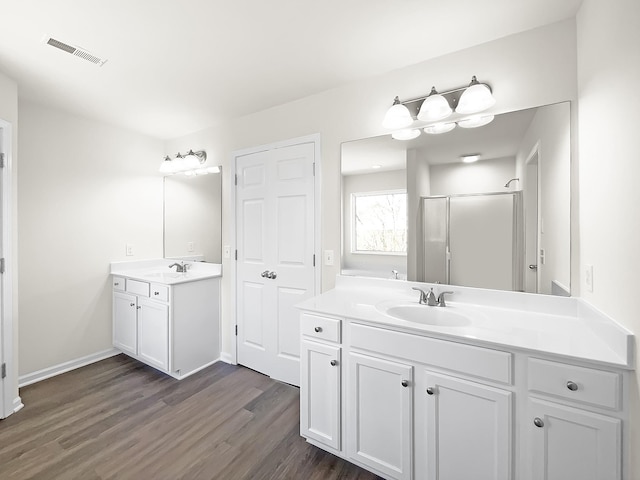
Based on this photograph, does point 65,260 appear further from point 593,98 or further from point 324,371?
point 593,98

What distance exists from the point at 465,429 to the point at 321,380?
29.6 inches

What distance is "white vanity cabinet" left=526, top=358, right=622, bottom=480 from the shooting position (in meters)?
1.01

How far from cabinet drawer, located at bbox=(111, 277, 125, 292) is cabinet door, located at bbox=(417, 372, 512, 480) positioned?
296 centimetres

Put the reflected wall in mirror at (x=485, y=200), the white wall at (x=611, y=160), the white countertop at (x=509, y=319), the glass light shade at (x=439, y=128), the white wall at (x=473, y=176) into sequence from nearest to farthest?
1. the white wall at (x=611, y=160)
2. the white countertop at (x=509, y=319)
3. the reflected wall in mirror at (x=485, y=200)
4. the white wall at (x=473, y=176)
5. the glass light shade at (x=439, y=128)

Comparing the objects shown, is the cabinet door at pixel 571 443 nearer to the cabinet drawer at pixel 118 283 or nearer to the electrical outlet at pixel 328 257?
the electrical outlet at pixel 328 257

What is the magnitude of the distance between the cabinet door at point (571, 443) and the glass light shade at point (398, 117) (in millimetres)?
1618

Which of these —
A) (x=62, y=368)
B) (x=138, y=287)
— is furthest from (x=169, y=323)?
(x=62, y=368)

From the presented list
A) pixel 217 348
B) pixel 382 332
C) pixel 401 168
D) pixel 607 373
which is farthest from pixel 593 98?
pixel 217 348

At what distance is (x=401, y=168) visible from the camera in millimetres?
1985

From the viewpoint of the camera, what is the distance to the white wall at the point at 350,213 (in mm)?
1999

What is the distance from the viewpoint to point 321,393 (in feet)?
5.49

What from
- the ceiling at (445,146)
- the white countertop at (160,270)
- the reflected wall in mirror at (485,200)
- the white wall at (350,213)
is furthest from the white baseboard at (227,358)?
the ceiling at (445,146)

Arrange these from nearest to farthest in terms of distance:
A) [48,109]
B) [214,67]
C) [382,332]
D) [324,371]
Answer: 1. [382,332]
2. [324,371]
3. [214,67]
4. [48,109]

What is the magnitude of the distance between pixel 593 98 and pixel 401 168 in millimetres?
973
